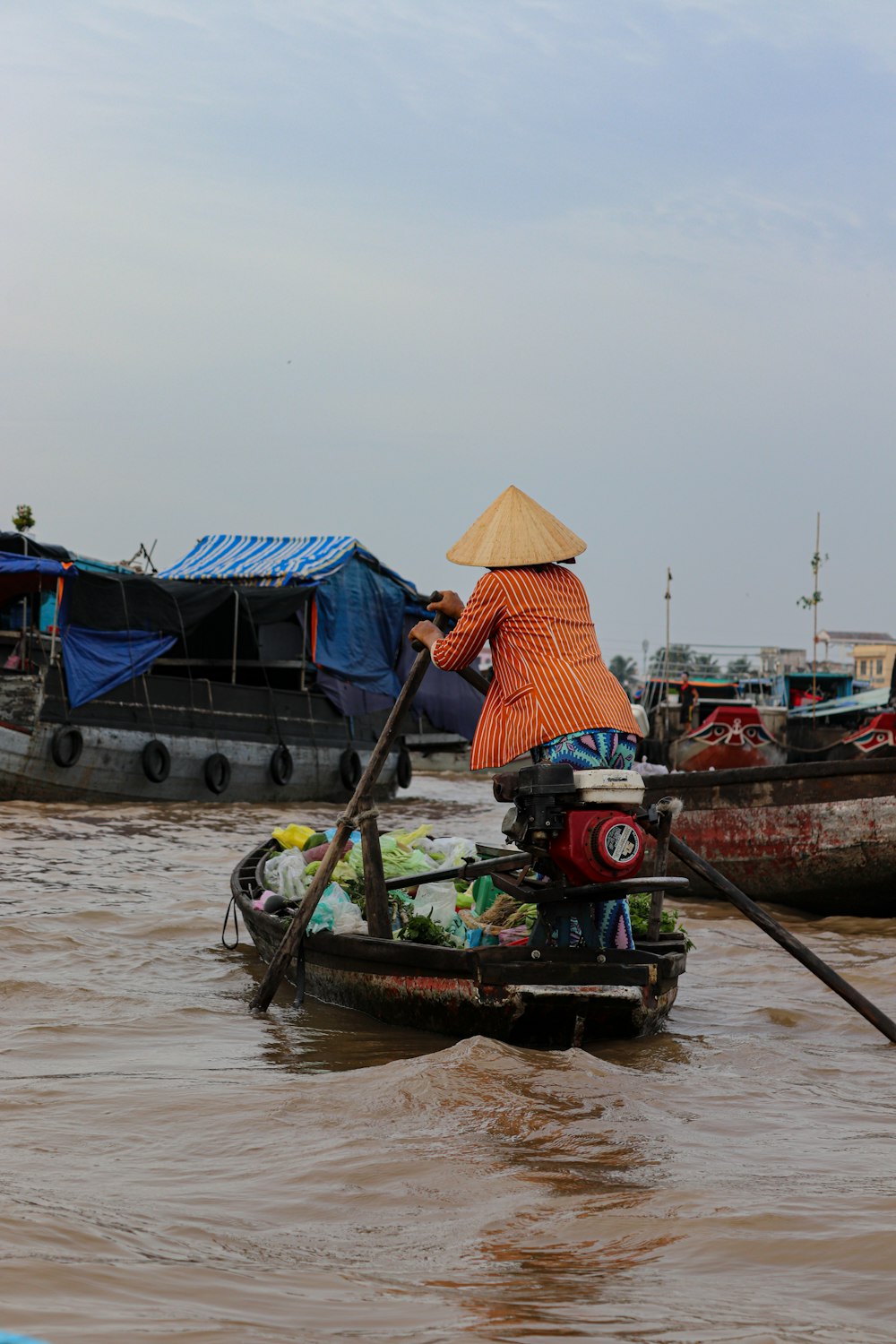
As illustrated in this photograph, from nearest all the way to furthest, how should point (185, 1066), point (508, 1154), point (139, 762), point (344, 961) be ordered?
point (508, 1154) → point (185, 1066) → point (344, 961) → point (139, 762)

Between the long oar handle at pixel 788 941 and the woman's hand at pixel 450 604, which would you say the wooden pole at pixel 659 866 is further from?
the woman's hand at pixel 450 604

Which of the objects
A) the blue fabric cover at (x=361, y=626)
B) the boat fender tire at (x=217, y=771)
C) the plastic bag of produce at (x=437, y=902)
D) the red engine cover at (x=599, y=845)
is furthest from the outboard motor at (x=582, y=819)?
the blue fabric cover at (x=361, y=626)

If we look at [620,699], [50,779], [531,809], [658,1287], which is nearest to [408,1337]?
[658,1287]

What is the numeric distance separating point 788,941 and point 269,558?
17819 millimetres

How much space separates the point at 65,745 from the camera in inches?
645

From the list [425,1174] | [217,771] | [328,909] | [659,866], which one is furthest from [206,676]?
[425,1174]

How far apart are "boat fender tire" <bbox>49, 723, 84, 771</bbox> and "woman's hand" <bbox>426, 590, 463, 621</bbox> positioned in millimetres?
11855

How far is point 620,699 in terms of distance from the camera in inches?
193

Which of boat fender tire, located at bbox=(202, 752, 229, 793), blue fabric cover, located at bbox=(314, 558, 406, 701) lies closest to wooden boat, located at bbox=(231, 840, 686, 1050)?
boat fender tire, located at bbox=(202, 752, 229, 793)

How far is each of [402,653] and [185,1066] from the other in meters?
17.1

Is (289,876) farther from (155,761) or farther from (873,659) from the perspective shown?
(873,659)

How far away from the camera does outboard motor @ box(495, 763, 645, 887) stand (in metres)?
4.58

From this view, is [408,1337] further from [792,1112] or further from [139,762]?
[139,762]

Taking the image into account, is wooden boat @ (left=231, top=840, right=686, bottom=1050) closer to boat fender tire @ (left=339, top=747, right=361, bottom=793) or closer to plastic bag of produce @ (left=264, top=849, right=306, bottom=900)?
plastic bag of produce @ (left=264, top=849, right=306, bottom=900)
